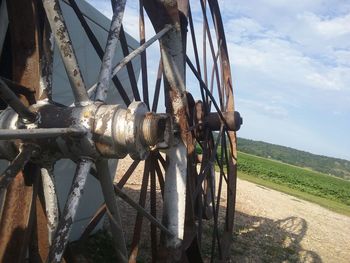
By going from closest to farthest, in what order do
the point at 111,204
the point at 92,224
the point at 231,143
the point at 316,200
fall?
1. the point at 111,204
2. the point at 92,224
3. the point at 231,143
4. the point at 316,200

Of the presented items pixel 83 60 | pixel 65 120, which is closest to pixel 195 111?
pixel 83 60

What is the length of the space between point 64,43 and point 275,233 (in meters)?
9.64

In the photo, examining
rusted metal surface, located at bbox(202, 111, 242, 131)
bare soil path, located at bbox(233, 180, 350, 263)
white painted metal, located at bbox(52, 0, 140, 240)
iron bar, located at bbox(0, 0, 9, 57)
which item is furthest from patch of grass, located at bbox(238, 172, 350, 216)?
iron bar, located at bbox(0, 0, 9, 57)

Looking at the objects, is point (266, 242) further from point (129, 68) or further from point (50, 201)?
point (50, 201)

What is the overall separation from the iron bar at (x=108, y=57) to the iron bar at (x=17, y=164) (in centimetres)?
46

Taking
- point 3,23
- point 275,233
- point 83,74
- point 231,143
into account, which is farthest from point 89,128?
point 275,233

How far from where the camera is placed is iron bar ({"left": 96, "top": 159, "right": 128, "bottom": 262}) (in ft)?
7.43

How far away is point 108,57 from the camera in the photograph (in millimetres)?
2264

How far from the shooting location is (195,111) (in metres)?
4.82

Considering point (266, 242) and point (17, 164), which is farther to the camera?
point (266, 242)

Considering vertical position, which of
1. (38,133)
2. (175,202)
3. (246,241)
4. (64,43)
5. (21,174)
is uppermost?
(64,43)

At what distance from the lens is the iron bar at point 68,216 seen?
6.23 ft

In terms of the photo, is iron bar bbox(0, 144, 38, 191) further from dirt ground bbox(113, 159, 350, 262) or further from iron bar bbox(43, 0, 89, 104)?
dirt ground bbox(113, 159, 350, 262)

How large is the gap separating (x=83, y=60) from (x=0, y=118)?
3597mm
